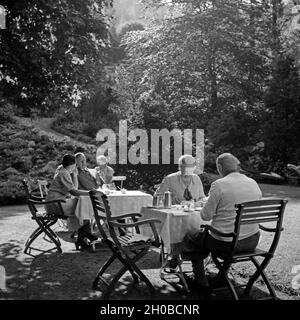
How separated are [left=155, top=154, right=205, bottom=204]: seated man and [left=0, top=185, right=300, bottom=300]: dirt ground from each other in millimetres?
891

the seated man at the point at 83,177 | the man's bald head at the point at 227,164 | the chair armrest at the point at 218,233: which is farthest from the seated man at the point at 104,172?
the chair armrest at the point at 218,233

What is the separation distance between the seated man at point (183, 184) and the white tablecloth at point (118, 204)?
1421mm

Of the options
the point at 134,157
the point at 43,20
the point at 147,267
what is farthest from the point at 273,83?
the point at 147,267

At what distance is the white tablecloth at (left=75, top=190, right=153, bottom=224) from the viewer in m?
7.92

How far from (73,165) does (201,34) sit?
21.3 metres

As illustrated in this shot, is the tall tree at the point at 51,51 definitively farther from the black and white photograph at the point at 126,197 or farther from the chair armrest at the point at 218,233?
the chair armrest at the point at 218,233

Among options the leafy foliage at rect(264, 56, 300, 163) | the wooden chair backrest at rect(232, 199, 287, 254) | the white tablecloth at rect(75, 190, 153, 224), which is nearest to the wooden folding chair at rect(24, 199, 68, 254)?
the white tablecloth at rect(75, 190, 153, 224)

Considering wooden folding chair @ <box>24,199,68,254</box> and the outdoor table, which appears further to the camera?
wooden folding chair @ <box>24,199,68,254</box>

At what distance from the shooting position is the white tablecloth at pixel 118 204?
792 cm

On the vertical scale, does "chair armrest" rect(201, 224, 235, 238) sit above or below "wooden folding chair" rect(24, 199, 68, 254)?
above

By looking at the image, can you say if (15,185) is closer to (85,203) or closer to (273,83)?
(85,203)

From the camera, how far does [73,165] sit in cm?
802

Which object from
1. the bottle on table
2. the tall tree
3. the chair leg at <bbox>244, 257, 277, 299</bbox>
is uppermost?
the tall tree

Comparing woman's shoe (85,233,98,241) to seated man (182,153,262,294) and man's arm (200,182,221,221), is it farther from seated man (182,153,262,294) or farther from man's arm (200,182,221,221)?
man's arm (200,182,221,221)
